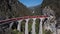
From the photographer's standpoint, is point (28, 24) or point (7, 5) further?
point (7, 5)

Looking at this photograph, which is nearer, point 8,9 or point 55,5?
point 55,5

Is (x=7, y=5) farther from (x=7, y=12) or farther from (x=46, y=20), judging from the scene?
(x=46, y=20)

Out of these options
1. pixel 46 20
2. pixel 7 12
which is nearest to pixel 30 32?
pixel 46 20

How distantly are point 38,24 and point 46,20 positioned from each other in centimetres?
85

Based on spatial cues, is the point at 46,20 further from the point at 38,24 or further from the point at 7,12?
the point at 7,12

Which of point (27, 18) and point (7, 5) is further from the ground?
point (7, 5)

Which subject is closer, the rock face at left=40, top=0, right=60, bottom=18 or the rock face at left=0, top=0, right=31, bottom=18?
the rock face at left=0, top=0, right=31, bottom=18

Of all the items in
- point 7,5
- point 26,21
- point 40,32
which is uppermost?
point 7,5

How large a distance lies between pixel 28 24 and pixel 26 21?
1.60 ft

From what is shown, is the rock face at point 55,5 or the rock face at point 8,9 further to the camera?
the rock face at point 55,5

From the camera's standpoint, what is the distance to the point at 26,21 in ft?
46.3

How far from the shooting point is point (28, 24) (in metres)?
14.5

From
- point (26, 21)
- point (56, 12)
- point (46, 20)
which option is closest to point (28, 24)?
point (26, 21)

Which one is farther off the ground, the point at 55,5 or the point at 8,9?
the point at 55,5
